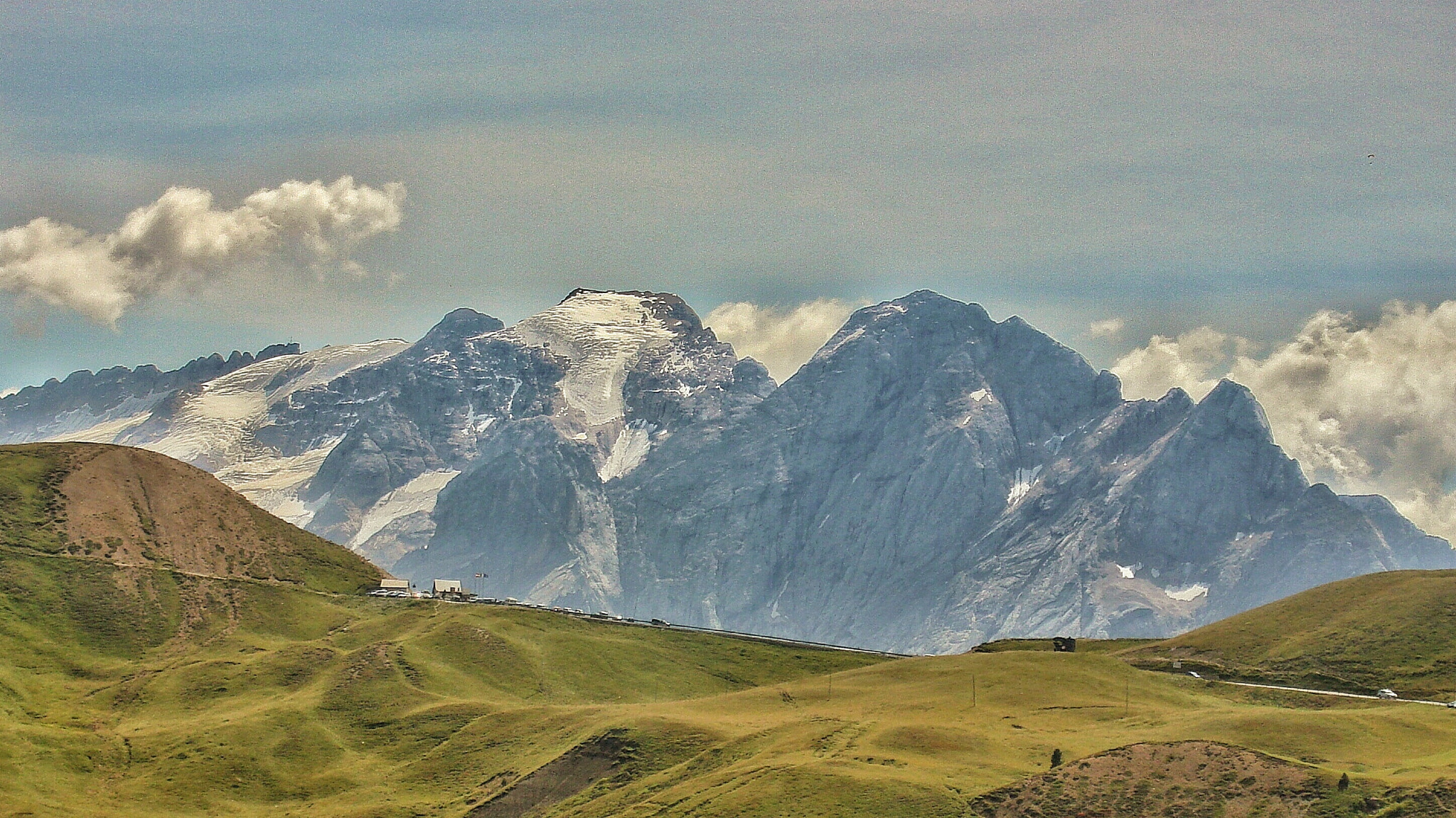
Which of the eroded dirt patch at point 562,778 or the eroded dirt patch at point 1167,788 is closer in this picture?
the eroded dirt patch at point 1167,788

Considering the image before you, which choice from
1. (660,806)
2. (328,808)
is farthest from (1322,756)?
(328,808)

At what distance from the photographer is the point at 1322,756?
160 m

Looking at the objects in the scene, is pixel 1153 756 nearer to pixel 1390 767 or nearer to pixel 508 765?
pixel 1390 767

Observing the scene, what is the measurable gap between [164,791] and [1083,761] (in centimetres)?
11510

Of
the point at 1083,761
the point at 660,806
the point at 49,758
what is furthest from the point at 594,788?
the point at 49,758

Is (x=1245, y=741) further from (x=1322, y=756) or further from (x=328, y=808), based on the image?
(x=328, y=808)

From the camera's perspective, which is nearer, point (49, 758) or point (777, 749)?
point (777, 749)

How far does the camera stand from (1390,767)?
15100 centimetres

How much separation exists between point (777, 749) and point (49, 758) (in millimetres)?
93731

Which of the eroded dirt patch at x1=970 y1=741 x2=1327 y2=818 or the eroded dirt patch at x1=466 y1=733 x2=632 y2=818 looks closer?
the eroded dirt patch at x1=970 y1=741 x2=1327 y2=818

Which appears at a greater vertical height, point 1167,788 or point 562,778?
point 562,778

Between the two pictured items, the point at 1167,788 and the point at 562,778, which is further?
the point at 562,778

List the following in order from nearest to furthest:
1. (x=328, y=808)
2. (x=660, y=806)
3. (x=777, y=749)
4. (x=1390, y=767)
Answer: (x=1390, y=767)
(x=660, y=806)
(x=777, y=749)
(x=328, y=808)

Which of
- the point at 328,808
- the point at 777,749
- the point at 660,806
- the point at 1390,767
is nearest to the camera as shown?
the point at 1390,767
